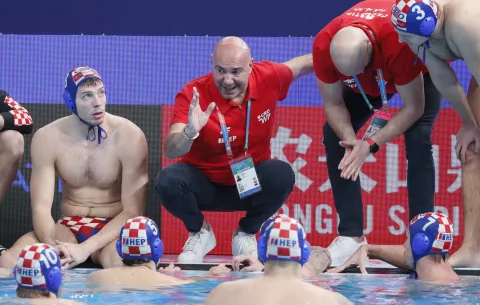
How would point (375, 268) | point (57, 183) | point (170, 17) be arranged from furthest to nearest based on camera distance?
point (170, 17) < point (57, 183) < point (375, 268)

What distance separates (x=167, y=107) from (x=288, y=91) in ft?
2.79

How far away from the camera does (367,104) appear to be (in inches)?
234

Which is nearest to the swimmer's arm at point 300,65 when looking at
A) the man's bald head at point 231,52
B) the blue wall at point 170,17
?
the man's bald head at point 231,52

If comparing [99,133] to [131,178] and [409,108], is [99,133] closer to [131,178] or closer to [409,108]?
[131,178]

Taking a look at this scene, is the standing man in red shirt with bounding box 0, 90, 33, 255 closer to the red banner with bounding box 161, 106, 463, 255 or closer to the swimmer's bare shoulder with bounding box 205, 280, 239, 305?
the red banner with bounding box 161, 106, 463, 255

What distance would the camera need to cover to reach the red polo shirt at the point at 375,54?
5605 millimetres

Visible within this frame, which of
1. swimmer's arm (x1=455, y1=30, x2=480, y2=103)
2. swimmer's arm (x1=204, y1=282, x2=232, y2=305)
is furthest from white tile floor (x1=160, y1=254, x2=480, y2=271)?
swimmer's arm (x1=204, y1=282, x2=232, y2=305)

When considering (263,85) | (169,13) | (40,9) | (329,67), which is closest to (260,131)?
(263,85)

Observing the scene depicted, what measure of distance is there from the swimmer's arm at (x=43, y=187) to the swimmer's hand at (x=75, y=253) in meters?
0.13

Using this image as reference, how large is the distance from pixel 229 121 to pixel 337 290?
4.59 feet

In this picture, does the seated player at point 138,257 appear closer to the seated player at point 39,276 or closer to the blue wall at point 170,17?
the seated player at point 39,276

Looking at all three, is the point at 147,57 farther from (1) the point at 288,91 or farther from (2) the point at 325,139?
(2) the point at 325,139

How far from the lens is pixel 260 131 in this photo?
6.10 metres

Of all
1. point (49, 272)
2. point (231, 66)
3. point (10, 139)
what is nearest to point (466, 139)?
point (231, 66)
